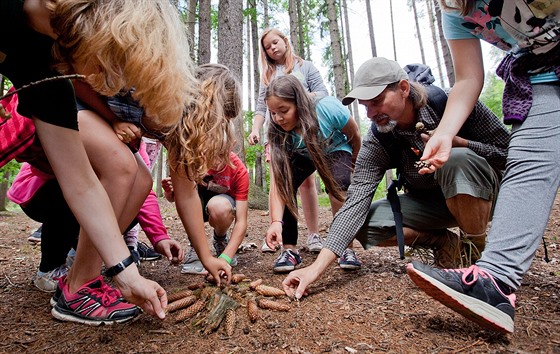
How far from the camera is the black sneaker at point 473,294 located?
47.6 inches

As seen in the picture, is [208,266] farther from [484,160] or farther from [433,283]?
[484,160]

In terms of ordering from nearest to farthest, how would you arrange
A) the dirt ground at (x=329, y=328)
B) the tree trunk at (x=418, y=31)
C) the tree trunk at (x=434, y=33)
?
the dirt ground at (x=329, y=328) → the tree trunk at (x=434, y=33) → the tree trunk at (x=418, y=31)

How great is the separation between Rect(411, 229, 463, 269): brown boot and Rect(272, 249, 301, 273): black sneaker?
2.57 ft

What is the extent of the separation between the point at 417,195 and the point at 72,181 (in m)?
2.00

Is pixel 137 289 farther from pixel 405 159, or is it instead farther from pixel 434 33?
pixel 434 33

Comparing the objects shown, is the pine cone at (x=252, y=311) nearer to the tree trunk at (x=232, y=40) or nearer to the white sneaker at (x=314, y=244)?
the white sneaker at (x=314, y=244)

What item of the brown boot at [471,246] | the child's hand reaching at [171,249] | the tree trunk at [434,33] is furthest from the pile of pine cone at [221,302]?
the tree trunk at [434,33]

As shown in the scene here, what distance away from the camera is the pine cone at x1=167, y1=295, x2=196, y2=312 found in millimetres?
1662

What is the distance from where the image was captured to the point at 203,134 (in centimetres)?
181

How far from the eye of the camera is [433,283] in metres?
1.24

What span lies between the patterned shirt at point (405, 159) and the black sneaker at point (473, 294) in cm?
73

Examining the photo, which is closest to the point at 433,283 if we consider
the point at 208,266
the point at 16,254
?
the point at 208,266

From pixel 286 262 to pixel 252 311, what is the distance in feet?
2.47

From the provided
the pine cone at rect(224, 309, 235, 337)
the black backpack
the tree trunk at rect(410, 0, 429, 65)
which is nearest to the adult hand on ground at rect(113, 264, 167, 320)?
the pine cone at rect(224, 309, 235, 337)
